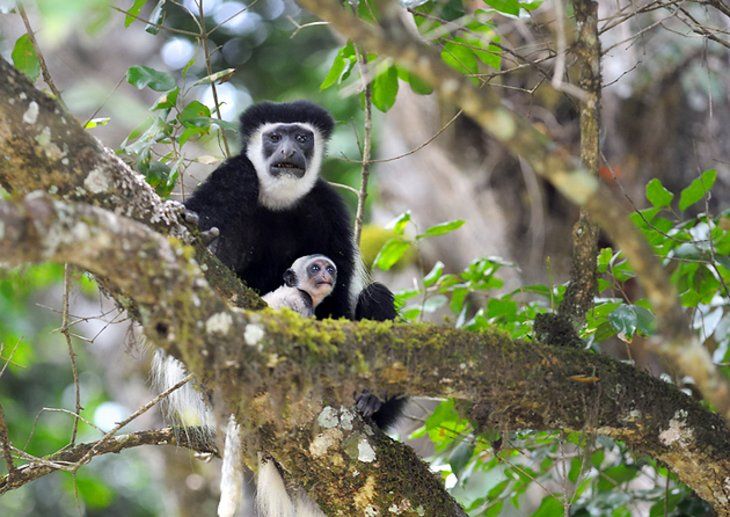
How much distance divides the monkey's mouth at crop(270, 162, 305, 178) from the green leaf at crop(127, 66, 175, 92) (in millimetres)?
789

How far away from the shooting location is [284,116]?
11.5ft

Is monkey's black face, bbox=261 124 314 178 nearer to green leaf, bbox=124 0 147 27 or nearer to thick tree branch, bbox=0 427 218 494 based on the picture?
green leaf, bbox=124 0 147 27

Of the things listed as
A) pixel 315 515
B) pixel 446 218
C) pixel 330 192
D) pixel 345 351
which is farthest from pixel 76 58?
pixel 345 351

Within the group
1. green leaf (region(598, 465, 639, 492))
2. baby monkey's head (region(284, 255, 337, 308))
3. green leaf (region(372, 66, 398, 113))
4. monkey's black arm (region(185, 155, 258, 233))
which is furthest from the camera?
baby monkey's head (region(284, 255, 337, 308))

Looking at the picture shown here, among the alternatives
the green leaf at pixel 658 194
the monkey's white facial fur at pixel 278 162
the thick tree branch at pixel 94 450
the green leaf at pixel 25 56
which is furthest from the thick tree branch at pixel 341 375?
the monkey's white facial fur at pixel 278 162

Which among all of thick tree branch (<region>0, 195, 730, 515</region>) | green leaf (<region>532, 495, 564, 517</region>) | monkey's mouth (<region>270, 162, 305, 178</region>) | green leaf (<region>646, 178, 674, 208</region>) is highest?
monkey's mouth (<region>270, 162, 305, 178</region>)

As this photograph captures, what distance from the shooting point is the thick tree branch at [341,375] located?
4.64 ft

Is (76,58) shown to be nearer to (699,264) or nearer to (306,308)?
(306,308)

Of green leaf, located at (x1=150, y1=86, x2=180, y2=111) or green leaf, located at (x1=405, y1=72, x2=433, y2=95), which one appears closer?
green leaf, located at (x1=150, y1=86, x2=180, y2=111)

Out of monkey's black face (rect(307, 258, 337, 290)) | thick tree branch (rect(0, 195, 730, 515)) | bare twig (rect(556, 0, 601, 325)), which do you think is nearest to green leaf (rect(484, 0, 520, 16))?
bare twig (rect(556, 0, 601, 325))

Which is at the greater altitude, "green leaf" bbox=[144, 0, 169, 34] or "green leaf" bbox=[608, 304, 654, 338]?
"green leaf" bbox=[144, 0, 169, 34]

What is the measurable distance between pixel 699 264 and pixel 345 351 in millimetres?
1334

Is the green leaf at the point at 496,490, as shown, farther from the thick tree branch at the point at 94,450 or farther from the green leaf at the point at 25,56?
the green leaf at the point at 25,56

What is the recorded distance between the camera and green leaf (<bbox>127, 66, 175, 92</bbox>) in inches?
94.0
